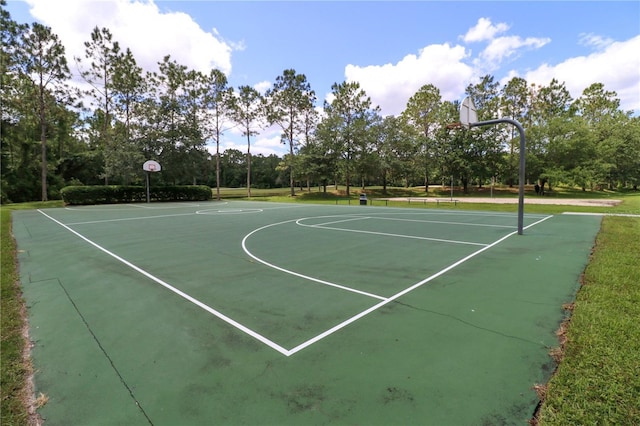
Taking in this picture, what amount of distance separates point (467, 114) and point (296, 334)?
9.02 metres

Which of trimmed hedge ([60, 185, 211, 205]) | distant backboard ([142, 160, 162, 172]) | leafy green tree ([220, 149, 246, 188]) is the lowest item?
trimmed hedge ([60, 185, 211, 205])

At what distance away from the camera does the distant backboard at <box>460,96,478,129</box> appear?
9430 millimetres

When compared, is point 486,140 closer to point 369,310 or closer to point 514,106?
point 514,106

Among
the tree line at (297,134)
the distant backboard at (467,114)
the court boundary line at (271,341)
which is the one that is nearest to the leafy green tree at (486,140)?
the tree line at (297,134)

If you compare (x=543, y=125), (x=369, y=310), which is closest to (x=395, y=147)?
(x=543, y=125)

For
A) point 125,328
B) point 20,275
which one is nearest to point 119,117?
point 20,275

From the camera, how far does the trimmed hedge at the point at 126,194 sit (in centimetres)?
2530

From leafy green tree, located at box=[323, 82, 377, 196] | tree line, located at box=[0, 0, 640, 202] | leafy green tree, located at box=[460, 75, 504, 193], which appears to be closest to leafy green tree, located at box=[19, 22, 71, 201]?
tree line, located at box=[0, 0, 640, 202]

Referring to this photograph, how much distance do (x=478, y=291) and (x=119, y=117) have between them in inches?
1525

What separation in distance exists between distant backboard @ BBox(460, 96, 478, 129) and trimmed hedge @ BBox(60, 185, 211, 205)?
29294mm

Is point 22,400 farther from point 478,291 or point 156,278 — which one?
point 478,291

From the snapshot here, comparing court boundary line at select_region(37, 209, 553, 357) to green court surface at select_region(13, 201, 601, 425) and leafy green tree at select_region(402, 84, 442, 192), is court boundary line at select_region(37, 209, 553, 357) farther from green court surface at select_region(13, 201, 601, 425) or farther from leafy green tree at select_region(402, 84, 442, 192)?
leafy green tree at select_region(402, 84, 442, 192)

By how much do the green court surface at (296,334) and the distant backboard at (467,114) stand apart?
4313 mm

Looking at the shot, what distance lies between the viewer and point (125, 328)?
3.58m
